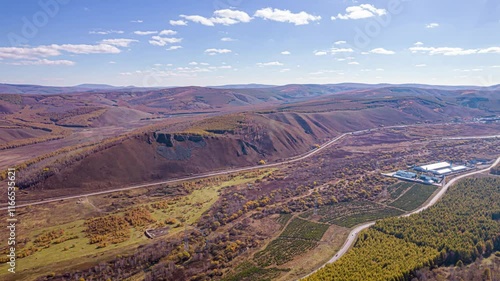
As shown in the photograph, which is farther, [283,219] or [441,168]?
[441,168]

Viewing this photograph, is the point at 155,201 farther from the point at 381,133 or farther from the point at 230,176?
the point at 381,133

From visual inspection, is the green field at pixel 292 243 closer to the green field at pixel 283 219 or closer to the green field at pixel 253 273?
the green field at pixel 283 219

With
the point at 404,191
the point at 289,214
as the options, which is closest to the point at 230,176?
the point at 289,214

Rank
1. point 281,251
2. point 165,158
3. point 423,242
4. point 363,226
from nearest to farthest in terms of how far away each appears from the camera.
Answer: point 423,242, point 281,251, point 363,226, point 165,158

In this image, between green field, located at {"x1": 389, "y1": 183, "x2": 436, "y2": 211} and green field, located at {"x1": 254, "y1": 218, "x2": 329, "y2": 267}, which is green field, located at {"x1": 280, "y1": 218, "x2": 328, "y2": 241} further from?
green field, located at {"x1": 389, "y1": 183, "x2": 436, "y2": 211}

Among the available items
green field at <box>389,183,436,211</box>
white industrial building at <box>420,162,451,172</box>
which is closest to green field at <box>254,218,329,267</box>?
green field at <box>389,183,436,211</box>

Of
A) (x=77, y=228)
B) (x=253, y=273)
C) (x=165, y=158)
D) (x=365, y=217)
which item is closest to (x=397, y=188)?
(x=365, y=217)

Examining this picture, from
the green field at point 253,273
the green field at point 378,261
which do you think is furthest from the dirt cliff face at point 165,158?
the green field at point 378,261

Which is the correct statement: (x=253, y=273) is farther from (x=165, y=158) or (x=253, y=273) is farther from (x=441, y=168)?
(x=441, y=168)
